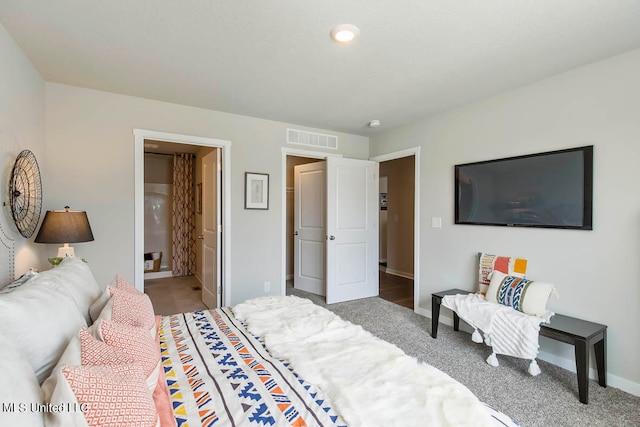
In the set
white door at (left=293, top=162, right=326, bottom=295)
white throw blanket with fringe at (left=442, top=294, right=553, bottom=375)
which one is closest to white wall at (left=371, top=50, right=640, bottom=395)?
white throw blanket with fringe at (left=442, top=294, right=553, bottom=375)

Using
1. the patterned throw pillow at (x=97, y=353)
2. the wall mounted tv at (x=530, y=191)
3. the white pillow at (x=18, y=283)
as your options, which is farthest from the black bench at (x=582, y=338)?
the white pillow at (x=18, y=283)

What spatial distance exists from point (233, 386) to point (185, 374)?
0.84ft

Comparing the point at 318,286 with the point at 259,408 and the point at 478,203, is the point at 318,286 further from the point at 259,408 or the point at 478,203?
the point at 259,408

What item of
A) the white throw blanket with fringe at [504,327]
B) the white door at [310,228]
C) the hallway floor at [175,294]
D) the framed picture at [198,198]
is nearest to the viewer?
the white throw blanket with fringe at [504,327]

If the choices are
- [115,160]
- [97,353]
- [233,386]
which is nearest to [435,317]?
[233,386]

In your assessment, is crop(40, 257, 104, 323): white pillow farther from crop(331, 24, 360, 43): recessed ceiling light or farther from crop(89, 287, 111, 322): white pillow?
crop(331, 24, 360, 43): recessed ceiling light

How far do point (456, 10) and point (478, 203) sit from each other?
6.57 feet

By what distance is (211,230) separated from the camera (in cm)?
400

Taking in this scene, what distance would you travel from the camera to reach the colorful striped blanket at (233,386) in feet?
3.58

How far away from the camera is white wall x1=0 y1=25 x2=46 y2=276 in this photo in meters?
1.98

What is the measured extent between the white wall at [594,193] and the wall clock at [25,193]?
3.90 meters

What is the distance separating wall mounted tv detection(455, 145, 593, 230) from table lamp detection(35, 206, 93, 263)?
3590 millimetres

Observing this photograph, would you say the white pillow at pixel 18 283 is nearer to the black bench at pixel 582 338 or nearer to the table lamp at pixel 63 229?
the table lamp at pixel 63 229

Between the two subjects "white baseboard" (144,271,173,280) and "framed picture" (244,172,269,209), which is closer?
"framed picture" (244,172,269,209)
